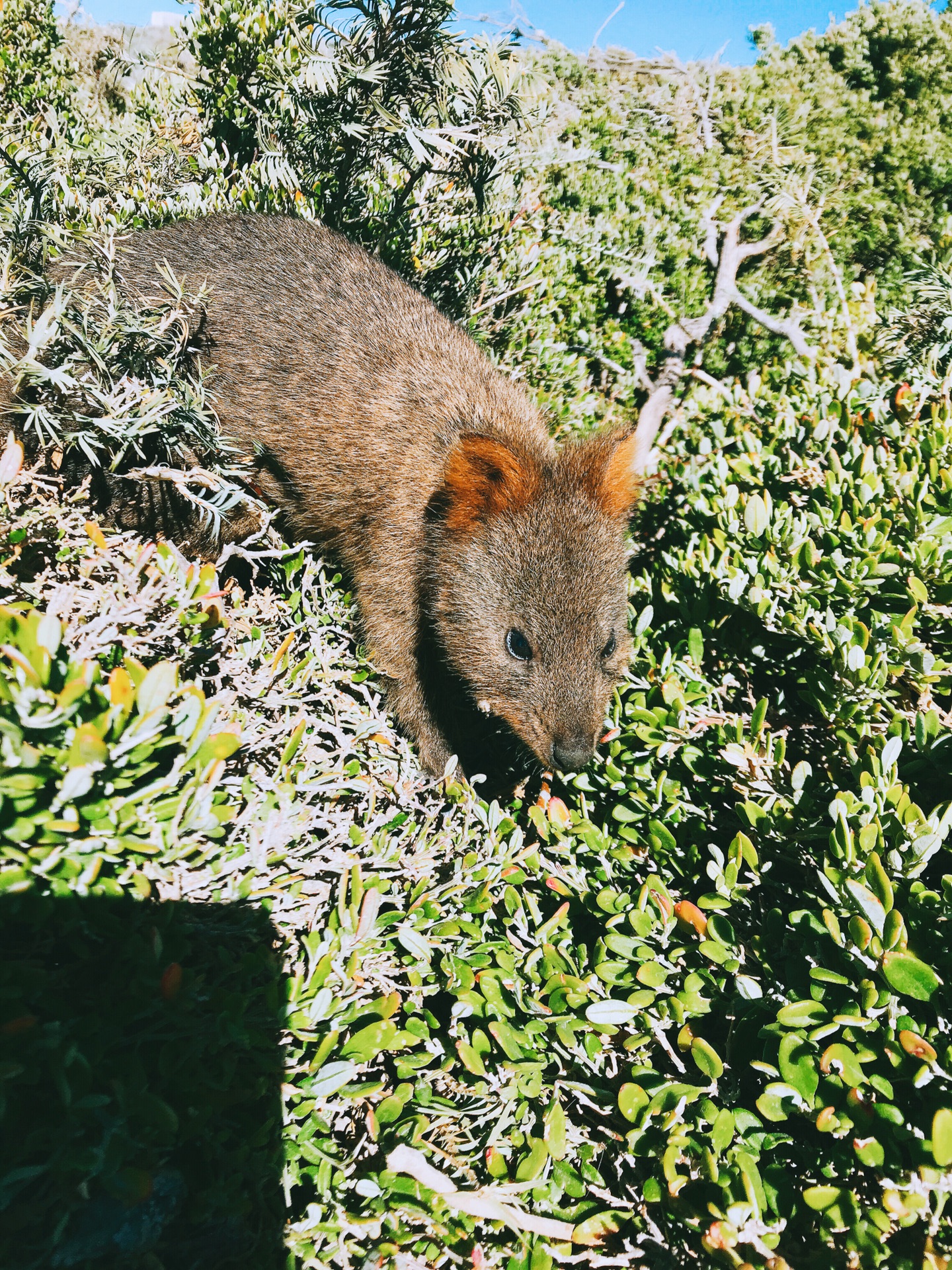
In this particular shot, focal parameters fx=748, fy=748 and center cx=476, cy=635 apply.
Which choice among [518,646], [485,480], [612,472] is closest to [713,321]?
[612,472]

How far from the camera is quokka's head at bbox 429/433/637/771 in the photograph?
3.16m

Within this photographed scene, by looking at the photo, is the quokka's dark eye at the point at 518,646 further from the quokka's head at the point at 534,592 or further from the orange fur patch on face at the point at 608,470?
the orange fur patch on face at the point at 608,470

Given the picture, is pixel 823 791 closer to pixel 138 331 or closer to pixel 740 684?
pixel 740 684

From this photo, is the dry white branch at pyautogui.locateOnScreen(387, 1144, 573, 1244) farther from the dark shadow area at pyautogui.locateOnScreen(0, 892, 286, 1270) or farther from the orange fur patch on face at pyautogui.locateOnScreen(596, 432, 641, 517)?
the orange fur patch on face at pyautogui.locateOnScreen(596, 432, 641, 517)

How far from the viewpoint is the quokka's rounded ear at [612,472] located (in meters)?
3.55

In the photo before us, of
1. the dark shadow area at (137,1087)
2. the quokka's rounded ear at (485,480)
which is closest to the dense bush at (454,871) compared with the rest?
the dark shadow area at (137,1087)

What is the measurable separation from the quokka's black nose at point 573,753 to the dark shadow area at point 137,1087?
137 cm

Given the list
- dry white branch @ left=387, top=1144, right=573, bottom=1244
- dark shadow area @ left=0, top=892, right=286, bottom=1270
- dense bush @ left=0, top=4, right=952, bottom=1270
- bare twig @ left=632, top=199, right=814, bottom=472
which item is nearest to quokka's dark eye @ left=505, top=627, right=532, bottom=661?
dense bush @ left=0, top=4, right=952, bottom=1270

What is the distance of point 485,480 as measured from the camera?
336cm

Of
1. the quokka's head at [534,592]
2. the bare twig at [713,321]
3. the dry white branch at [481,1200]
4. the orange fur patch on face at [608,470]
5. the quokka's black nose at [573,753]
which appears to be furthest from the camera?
the bare twig at [713,321]

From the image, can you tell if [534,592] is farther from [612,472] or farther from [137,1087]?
[137,1087]

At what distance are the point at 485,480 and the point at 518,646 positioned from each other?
0.77 meters

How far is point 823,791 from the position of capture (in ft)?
8.75

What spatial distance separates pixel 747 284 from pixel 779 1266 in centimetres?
669
